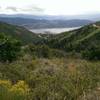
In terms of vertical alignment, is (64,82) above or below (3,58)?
above

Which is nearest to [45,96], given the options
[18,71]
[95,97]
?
[95,97]

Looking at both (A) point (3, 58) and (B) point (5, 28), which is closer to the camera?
(A) point (3, 58)

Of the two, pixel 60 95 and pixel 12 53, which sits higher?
pixel 60 95

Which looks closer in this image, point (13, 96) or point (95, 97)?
point (13, 96)

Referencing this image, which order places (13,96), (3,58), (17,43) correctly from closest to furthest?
(13,96)
(3,58)
(17,43)

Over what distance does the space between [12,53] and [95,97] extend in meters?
11.6

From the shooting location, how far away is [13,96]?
17.5 feet

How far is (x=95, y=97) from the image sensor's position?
6316 mm

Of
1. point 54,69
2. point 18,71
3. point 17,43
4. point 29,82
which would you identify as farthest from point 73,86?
point 17,43

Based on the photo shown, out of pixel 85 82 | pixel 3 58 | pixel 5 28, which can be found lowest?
pixel 5 28

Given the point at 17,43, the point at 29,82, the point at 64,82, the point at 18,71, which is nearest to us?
the point at 64,82

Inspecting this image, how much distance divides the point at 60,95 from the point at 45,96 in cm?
28

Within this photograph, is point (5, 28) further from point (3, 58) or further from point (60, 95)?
point (60, 95)

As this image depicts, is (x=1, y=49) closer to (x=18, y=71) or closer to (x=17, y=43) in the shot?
(x=17, y=43)
